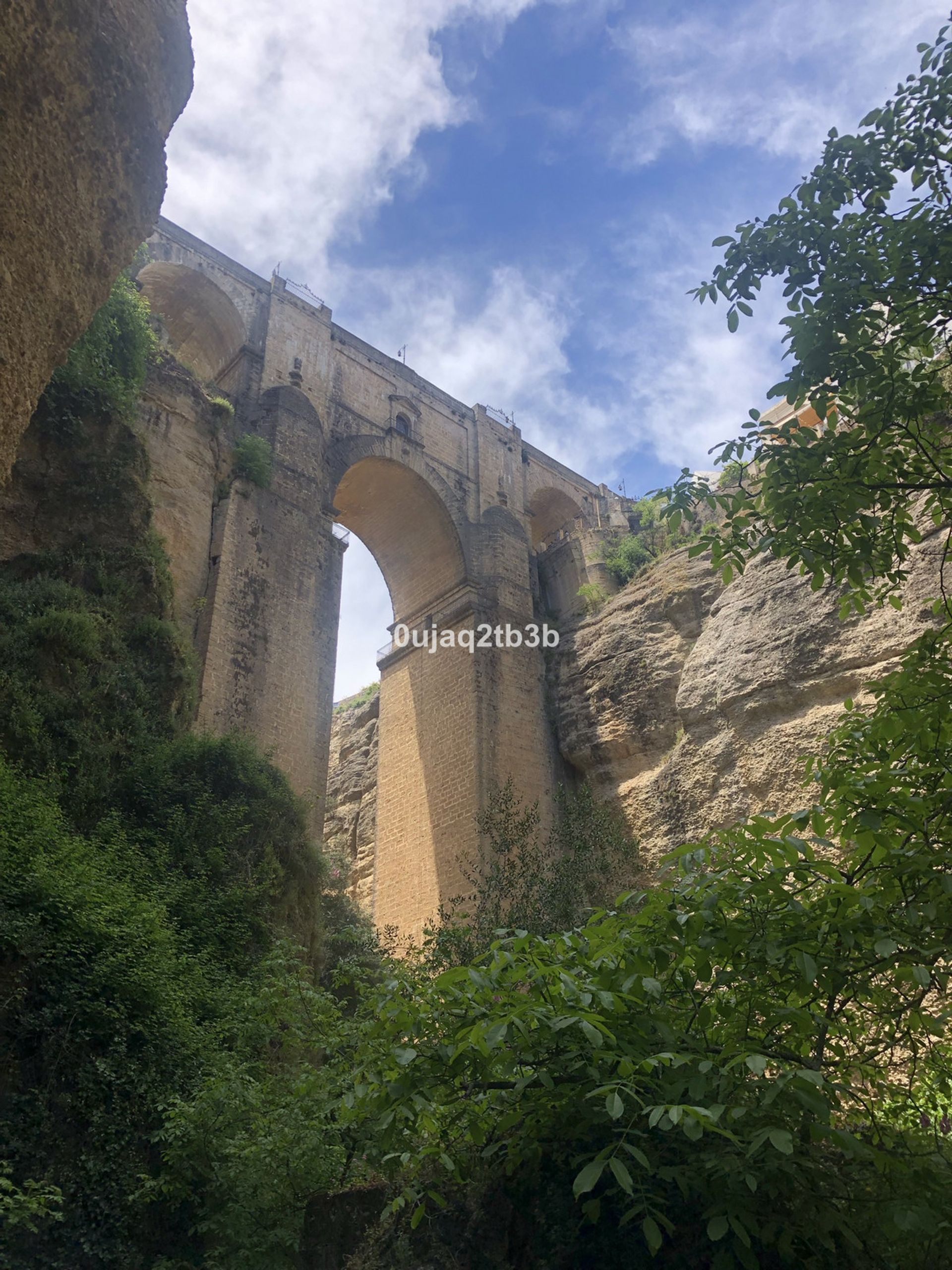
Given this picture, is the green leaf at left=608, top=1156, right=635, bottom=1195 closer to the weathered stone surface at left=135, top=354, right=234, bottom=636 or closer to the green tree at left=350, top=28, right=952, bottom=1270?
the green tree at left=350, top=28, right=952, bottom=1270

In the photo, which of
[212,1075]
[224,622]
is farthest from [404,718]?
[212,1075]

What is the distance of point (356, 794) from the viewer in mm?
19312

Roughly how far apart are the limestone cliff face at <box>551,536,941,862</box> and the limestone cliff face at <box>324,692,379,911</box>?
4371mm

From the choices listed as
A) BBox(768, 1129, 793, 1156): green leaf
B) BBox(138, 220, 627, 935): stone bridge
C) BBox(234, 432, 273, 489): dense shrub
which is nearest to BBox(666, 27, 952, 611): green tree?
BBox(768, 1129, 793, 1156): green leaf

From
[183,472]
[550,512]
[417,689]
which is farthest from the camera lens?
[550,512]

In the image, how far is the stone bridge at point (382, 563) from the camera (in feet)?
43.1

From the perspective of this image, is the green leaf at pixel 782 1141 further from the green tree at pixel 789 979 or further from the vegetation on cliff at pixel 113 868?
the vegetation on cliff at pixel 113 868

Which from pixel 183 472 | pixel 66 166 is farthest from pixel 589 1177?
pixel 183 472

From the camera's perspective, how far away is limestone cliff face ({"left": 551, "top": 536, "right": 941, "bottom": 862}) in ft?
40.7

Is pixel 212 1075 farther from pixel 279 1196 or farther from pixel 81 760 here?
pixel 81 760

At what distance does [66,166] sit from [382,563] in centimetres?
1421

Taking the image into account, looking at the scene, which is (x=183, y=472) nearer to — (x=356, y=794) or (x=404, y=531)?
(x=404, y=531)

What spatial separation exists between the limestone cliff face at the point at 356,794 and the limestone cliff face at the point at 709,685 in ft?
14.3

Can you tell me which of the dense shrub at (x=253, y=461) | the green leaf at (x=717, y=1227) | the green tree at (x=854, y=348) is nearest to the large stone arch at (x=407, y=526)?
the dense shrub at (x=253, y=461)
